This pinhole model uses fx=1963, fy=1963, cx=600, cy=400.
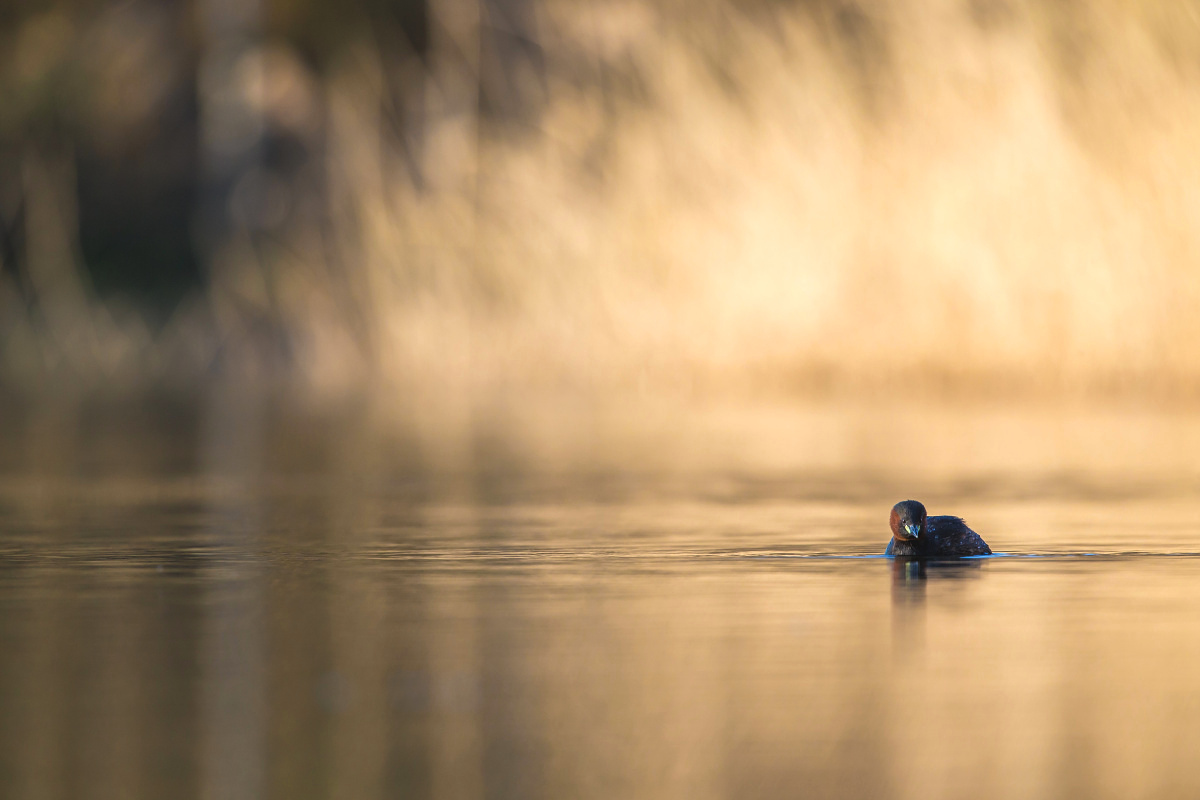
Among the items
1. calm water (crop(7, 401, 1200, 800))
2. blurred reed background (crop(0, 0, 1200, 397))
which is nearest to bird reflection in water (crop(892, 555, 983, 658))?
calm water (crop(7, 401, 1200, 800))

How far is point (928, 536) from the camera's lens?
6961 mm

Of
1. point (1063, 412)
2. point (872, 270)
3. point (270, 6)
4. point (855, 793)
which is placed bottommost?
point (855, 793)

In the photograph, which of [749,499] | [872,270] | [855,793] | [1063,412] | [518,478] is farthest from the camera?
[872,270]

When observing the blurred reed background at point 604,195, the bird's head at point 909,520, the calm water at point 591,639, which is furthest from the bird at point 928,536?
the blurred reed background at point 604,195

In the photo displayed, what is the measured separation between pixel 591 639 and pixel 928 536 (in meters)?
2.23

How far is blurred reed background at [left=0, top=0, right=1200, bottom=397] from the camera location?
65.8 ft

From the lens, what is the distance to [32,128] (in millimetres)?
25594

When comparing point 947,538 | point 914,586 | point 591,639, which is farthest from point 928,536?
point 591,639

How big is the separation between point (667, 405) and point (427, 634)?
47.1ft

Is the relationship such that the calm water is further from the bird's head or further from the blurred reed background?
the blurred reed background

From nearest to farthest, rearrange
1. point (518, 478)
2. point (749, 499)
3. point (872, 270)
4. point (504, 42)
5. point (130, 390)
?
point (749, 499) < point (518, 478) < point (872, 270) < point (130, 390) < point (504, 42)

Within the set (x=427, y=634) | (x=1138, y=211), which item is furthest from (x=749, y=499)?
(x=1138, y=211)

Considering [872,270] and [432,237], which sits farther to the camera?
[432,237]

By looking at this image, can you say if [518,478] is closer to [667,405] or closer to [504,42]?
[667,405]
